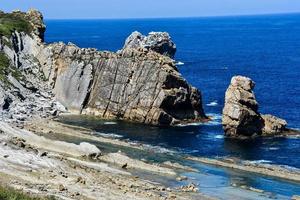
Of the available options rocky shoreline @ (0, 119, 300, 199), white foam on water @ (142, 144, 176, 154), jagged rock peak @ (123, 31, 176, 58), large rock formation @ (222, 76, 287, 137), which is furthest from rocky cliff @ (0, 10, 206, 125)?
jagged rock peak @ (123, 31, 176, 58)

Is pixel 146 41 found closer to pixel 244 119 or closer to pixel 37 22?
pixel 37 22

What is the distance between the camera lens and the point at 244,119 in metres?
108

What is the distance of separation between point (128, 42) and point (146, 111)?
7384 centimetres

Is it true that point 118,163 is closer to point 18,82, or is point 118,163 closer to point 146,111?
point 146,111

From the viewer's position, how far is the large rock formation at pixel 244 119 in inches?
4237

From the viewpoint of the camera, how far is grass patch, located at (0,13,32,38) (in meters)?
153

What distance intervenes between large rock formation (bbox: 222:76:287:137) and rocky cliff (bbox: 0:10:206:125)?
42.5 feet

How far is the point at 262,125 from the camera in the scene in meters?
110

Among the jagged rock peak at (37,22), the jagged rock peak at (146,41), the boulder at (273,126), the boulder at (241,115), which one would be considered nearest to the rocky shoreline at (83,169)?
the boulder at (241,115)

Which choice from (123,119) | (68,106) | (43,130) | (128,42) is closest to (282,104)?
(123,119)

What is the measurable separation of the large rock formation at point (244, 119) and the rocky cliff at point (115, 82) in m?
13.0

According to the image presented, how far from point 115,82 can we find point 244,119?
32.8 meters

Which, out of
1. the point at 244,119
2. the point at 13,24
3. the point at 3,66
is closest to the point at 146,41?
the point at 13,24

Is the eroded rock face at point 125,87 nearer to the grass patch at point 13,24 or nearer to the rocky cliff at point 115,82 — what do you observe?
the rocky cliff at point 115,82
